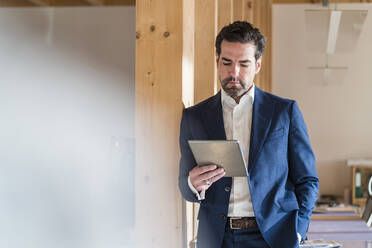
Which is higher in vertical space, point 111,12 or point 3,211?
point 111,12

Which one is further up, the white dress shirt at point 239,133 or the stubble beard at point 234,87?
the stubble beard at point 234,87

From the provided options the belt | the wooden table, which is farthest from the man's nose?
the wooden table

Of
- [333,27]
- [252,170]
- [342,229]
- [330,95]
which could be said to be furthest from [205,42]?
[330,95]

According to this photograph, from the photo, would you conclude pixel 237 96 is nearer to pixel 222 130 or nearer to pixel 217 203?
pixel 222 130

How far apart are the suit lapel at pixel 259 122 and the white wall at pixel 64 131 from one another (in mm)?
554

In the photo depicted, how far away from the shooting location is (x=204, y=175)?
1.67 metres

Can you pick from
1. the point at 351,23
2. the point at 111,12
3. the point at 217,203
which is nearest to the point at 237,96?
the point at 217,203

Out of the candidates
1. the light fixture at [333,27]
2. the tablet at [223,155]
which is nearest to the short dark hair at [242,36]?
the tablet at [223,155]

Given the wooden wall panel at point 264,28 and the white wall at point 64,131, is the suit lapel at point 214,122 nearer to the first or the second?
the white wall at point 64,131

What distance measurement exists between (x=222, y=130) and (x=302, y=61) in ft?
18.9

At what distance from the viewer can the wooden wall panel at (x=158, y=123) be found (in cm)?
200

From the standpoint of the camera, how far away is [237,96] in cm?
182

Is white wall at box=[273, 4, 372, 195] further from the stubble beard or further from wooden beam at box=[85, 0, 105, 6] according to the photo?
the stubble beard

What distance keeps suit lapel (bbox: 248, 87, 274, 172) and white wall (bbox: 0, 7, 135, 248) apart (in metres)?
0.55
